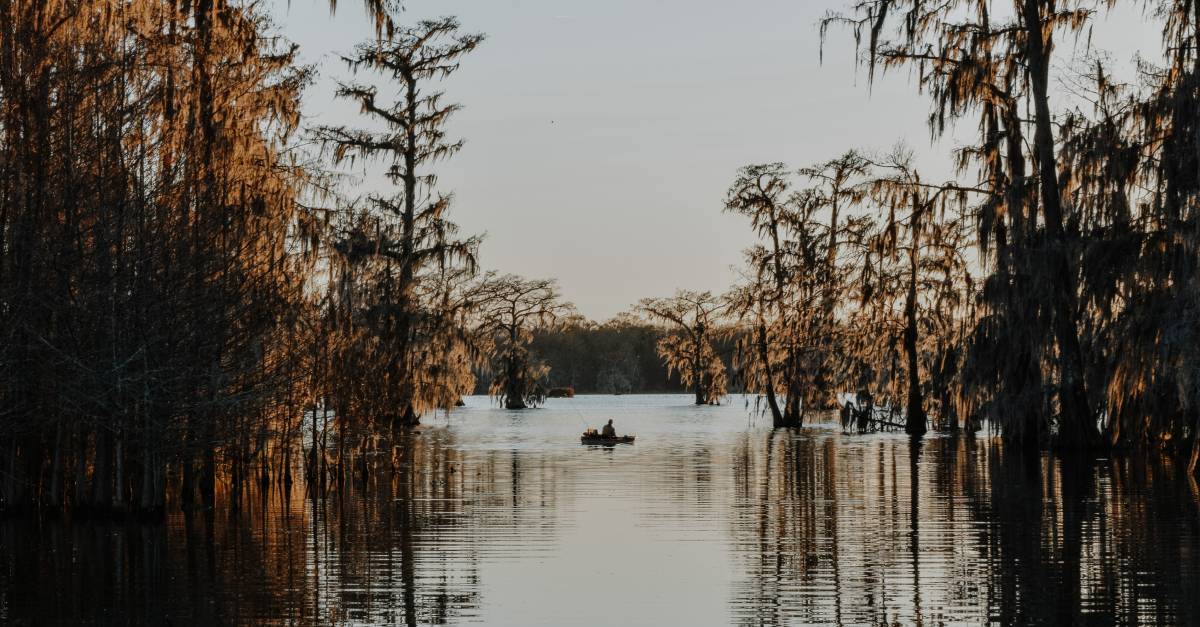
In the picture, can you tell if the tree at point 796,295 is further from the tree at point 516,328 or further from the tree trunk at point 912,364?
the tree at point 516,328

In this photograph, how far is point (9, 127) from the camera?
43.3 feet

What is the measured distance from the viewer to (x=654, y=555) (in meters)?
12.4

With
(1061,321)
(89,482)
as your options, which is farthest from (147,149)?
(1061,321)

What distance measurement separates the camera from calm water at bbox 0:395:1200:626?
940cm

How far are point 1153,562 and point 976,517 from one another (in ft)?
12.3

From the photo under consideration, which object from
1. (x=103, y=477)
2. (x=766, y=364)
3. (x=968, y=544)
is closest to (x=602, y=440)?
(x=766, y=364)

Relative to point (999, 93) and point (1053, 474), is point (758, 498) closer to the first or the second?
point (1053, 474)

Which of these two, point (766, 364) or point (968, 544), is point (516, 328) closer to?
point (766, 364)

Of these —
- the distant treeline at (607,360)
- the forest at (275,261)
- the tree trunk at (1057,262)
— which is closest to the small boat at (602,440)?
the forest at (275,261)

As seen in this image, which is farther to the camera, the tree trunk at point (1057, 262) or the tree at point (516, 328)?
the tree at point (516, 328)

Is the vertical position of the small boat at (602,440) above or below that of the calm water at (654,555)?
above

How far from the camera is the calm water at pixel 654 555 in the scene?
9398 mm

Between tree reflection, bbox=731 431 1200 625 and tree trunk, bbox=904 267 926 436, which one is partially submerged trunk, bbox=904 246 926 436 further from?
tree reflection, bbox=731 431 1200 625

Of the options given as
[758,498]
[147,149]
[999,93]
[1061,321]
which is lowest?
[758,498]
